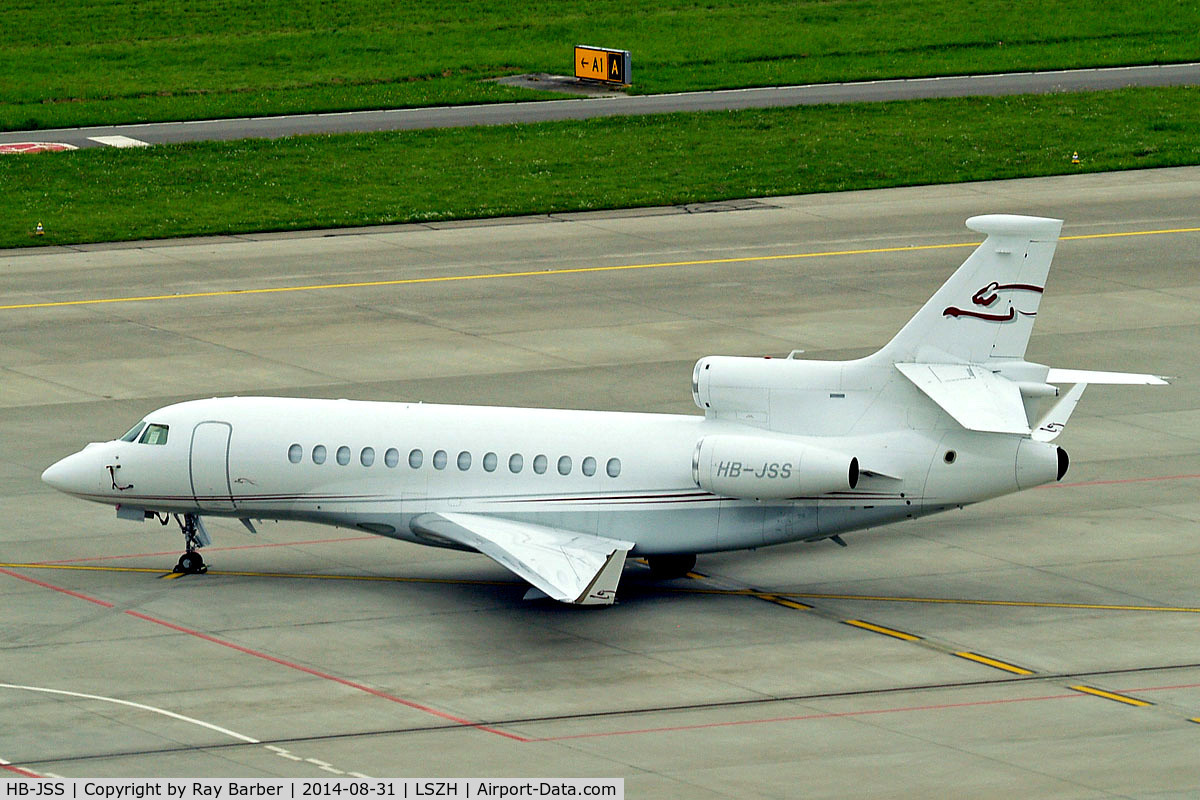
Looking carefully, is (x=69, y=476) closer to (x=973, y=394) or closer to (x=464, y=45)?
(x=973, y=394)

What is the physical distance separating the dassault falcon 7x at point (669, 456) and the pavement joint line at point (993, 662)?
2875mm

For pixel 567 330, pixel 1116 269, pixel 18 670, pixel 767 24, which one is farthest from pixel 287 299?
pixel 767 24

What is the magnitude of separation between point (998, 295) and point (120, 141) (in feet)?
177

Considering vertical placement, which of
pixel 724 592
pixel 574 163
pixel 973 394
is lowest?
pixel 724 592

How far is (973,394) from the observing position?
112 ft

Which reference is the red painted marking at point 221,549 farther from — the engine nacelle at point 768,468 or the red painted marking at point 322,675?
the engine nacelle at point 768,468

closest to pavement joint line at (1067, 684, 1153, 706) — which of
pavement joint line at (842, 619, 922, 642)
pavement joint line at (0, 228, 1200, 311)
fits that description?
pavement joint line at (842, 619, 922, 642)

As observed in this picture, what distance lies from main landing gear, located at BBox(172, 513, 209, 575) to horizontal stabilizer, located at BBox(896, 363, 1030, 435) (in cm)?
1318

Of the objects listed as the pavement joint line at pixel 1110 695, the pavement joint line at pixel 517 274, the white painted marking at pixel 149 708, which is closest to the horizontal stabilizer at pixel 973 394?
the pavement joint line at pixel 1110 695

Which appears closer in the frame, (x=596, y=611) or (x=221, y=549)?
(x=596, y=611)

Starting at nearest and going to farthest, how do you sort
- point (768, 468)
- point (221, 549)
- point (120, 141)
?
1. point (768, 468)
2. point (221, 549)
3. point (120, 141)

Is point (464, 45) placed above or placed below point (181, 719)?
above

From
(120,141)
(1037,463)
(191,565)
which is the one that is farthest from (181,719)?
(120,141)

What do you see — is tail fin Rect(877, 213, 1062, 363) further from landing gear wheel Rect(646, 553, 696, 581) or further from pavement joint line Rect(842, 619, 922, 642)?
landing gear wheel Rect(646, 553, 696, 581)
